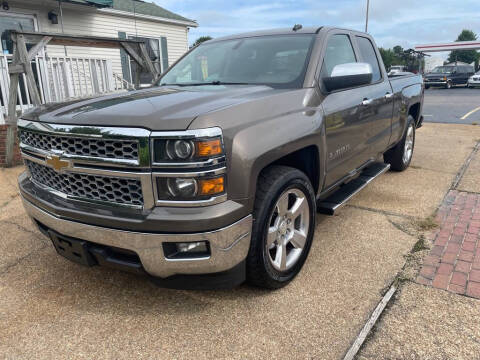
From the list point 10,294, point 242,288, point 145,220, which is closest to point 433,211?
point 242,288

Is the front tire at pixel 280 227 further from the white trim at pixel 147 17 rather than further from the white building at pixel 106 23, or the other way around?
the white trim at pixel 147 17

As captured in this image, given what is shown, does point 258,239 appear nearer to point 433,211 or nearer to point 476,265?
point 476,265

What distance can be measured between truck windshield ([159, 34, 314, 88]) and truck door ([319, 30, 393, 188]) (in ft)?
0.82

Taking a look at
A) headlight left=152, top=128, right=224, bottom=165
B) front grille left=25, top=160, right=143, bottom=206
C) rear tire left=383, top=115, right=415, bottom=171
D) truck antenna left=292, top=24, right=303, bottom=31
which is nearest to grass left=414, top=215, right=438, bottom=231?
rear tire left=383, top=115, right=415, bottom=171

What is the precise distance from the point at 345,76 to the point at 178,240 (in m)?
1.87

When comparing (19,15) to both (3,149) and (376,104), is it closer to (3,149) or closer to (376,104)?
(3,149)

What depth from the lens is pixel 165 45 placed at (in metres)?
14.5

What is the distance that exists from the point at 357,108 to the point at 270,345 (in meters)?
2.28

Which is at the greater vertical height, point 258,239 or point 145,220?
point 145,220

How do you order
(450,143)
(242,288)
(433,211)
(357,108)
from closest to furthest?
(242,288) → (357,108) → (433,211) → (450,143)

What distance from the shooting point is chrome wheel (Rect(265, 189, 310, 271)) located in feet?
8.75

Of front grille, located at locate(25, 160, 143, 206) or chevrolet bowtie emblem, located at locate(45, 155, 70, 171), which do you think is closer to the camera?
front grille, located at locate(25, 160, 143, 206)

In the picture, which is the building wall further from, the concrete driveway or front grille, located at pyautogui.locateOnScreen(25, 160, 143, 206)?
front grille, located at pyautogui.locateOnScreen(25, 160, 143, 206)

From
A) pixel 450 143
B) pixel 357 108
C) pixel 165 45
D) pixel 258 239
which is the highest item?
pixel 165 45
